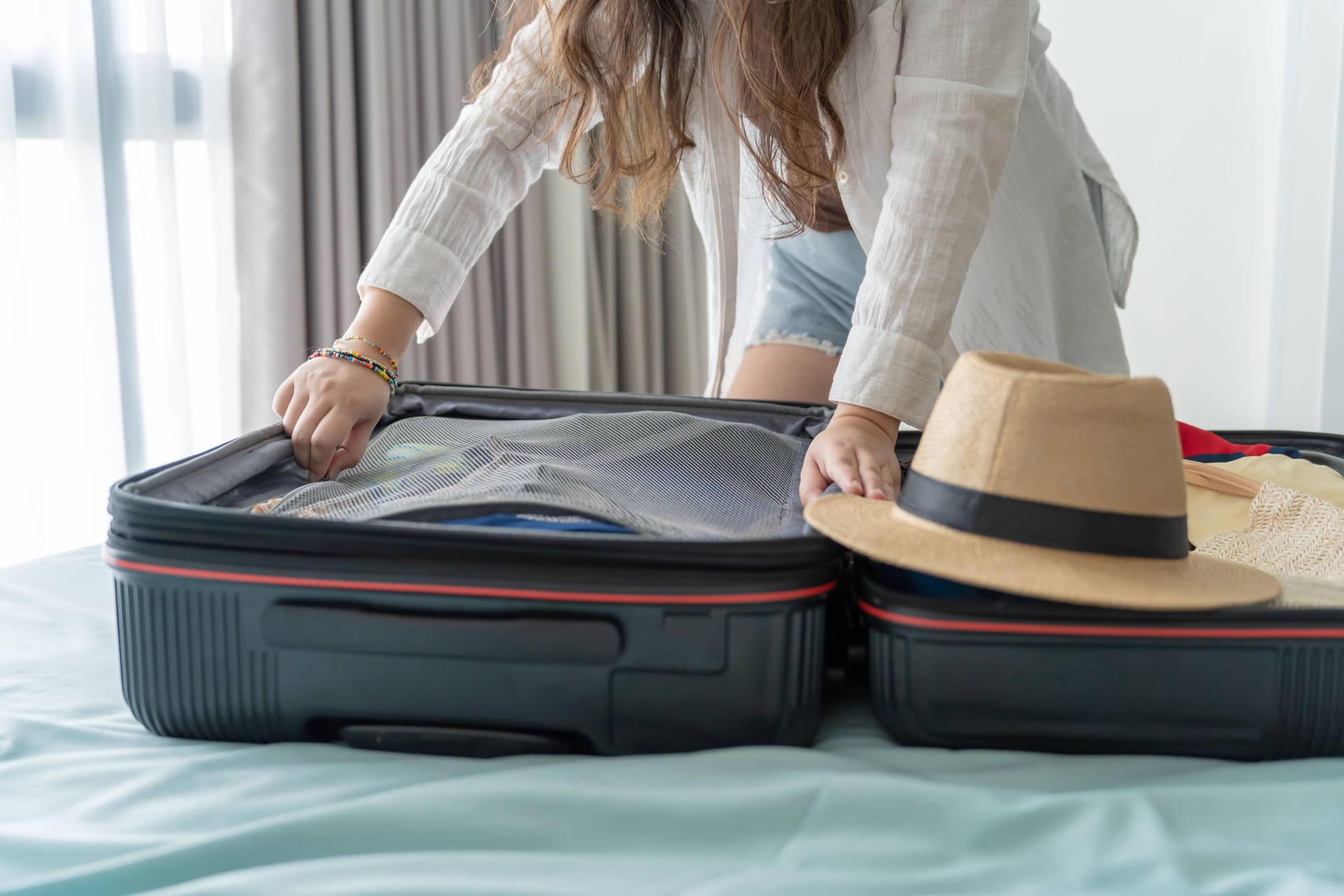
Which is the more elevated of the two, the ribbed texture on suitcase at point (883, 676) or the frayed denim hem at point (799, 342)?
the frayed denim hem at point (799, 342)

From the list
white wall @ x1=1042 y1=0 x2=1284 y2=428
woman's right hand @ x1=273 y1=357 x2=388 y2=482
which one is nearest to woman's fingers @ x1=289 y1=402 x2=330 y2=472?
woman's right hand @ x1=273 y1=357 x2=388 y2=482

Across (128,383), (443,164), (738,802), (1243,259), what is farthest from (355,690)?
(1243,259)

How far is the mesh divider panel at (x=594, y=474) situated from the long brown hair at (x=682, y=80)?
310 mm

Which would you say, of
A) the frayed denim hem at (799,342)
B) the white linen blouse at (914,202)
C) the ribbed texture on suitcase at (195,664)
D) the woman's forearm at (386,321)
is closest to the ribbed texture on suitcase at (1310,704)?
the white linen blouse at (914,202)

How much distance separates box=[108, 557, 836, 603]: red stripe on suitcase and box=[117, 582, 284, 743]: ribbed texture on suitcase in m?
0.01

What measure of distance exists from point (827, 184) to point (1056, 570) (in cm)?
63

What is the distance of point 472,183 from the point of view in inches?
43.2

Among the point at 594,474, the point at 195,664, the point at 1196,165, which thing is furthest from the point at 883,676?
the point at 1196,165

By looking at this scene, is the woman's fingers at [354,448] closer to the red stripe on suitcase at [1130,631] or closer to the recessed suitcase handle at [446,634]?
the recessed suitcase handle at [446,634]

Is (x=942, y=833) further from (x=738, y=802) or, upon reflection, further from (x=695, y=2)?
(x=695, y=2)

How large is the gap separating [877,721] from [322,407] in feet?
1.75

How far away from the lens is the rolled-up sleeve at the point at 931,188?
84 centimetres

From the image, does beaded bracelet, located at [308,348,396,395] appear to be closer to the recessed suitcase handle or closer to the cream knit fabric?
the recessed suitcase handle

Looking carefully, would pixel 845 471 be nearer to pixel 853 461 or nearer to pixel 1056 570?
pixel 853 461
